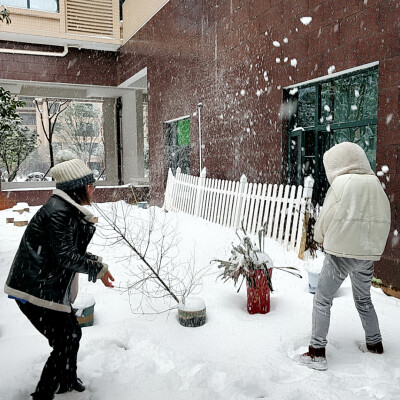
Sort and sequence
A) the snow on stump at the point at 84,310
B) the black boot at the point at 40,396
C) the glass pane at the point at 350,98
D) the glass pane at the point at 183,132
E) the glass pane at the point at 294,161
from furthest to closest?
the glass pane at the point at 183,132 → the glass pane at the point at 294,161 → the glass pane at the point at 350,98 → the snow on stump at the point at 84,310 → the black boot at the point at 40,396

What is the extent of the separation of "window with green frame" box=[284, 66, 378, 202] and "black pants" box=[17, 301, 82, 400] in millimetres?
4279

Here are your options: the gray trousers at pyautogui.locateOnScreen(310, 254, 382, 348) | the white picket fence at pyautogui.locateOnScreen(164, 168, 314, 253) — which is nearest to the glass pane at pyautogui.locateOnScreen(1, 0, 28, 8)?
the white picket fence at pyautogui.locateOnScreen(164, 168, 314, 253)

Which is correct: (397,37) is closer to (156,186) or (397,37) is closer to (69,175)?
(69,175)

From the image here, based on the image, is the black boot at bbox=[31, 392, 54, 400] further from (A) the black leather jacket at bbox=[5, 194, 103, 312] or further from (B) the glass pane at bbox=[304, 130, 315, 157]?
(B) the glass pane at bbox=[304, 130, 315, 157]

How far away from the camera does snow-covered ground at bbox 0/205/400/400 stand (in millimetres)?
2498

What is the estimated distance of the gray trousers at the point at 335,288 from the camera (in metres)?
2.67

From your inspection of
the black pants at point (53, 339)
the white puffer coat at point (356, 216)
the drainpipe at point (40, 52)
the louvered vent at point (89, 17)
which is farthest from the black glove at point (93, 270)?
the drainpipe at point (40, 52)

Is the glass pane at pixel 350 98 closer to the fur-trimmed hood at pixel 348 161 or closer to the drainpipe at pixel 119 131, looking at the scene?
the fur-trimmed hood at pixel 348 161

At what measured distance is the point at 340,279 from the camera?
2703mm

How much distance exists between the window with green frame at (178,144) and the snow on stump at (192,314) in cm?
695

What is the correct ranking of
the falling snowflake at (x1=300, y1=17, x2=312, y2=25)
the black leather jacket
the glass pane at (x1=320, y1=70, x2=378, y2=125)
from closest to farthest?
1. the black leather jacket
2. the glass pane at (x1=320, y1=70, x2=378, y2=125)
3. the falling snowflake at (x1=300, y1=17, x2=312, y2=25)

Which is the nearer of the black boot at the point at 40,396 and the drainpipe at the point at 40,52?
the black boot at the point at 40,396

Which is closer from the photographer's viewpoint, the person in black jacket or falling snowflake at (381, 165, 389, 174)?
the person in black jacket

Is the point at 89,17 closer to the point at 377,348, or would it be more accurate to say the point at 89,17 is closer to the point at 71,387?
the point at 71,387
